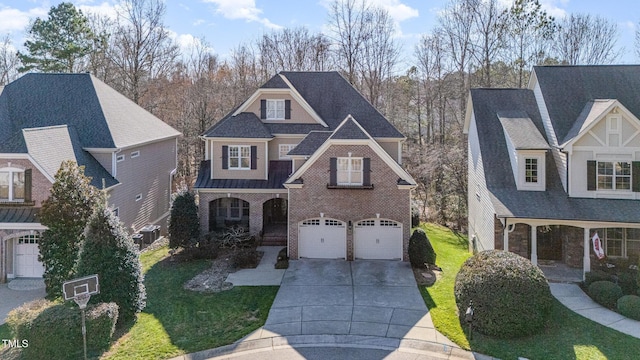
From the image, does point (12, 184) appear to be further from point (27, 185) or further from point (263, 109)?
point (263, 109)

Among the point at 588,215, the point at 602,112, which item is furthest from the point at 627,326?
the point at 602,112

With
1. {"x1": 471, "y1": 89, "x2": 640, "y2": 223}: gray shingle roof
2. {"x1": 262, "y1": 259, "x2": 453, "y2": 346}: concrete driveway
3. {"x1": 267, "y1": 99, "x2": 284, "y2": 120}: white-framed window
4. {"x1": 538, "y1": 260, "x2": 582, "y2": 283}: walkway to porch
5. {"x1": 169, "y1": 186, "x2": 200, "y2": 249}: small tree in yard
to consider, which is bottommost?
{"x1": 262, "y1": 259, "x2": 453, "y2": 346}: concrete driveway

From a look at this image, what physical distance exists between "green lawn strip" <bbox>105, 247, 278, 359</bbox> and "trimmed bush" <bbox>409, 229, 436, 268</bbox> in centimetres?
617

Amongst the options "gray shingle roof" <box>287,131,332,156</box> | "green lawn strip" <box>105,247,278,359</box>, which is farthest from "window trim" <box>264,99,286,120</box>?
"green lawn strip" <box>105,247,278,359</box>

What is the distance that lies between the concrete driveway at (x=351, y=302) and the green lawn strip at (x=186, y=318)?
0.77m

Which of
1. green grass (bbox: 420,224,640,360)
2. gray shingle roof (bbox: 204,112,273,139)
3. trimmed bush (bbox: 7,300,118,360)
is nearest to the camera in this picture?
trimmed bush (bbox: 7,300,118,360)

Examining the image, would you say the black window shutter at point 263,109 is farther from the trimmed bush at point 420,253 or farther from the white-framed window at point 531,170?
the white-framed window at point 531,170

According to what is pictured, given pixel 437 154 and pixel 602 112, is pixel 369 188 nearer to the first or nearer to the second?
pixel 602 112

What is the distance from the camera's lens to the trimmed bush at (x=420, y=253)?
17.9 m

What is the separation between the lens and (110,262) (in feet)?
41.1

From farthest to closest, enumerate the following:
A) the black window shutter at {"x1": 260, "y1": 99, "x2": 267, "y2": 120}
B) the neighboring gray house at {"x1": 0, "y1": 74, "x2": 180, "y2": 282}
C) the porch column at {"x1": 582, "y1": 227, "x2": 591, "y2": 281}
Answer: the black window shutter at {"x1": 260, "y1": 99, "x2": 267, "y2": 120} < the neighboring gray house at {"x1": 0, "y1": 74, "x2": 180, "y2": 282} < the porch column at {"x1": 582, "y1": 227, "x2": 591, "y2": 281}

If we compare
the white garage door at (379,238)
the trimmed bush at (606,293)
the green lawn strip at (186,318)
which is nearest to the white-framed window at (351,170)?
the white garage door at (379,238)

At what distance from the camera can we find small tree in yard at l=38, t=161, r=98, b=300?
14.6 metres

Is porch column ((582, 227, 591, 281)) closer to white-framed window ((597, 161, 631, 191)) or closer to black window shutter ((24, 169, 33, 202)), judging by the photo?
white-framed window ((597, 161, 631, 191))
